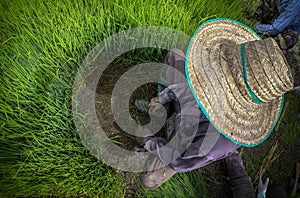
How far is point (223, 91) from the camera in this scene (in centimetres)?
116

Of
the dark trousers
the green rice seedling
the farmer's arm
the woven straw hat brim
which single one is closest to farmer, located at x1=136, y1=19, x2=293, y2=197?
the woven straw hat brim

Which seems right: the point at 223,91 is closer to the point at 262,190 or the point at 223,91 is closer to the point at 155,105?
the point at 155,105

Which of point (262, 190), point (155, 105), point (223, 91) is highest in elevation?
point (223, 91)

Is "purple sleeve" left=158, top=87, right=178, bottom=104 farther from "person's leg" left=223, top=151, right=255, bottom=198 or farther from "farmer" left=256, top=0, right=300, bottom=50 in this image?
"farmer" left=256, top=0, right=300, bottom=50

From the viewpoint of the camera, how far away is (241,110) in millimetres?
1211

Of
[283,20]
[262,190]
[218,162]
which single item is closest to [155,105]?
[218,162]

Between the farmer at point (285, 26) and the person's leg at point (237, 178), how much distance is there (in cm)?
120

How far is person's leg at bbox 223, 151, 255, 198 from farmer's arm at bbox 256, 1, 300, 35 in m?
1.25

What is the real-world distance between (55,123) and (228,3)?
5.39ft

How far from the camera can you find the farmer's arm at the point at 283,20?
87.7 inches

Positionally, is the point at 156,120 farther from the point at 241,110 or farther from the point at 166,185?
the point at 241,110

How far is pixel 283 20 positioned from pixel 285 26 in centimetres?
9

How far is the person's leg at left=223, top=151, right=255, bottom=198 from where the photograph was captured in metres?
1.77

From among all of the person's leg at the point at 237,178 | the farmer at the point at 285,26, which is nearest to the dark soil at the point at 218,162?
the person's leg at the point at 237,178
